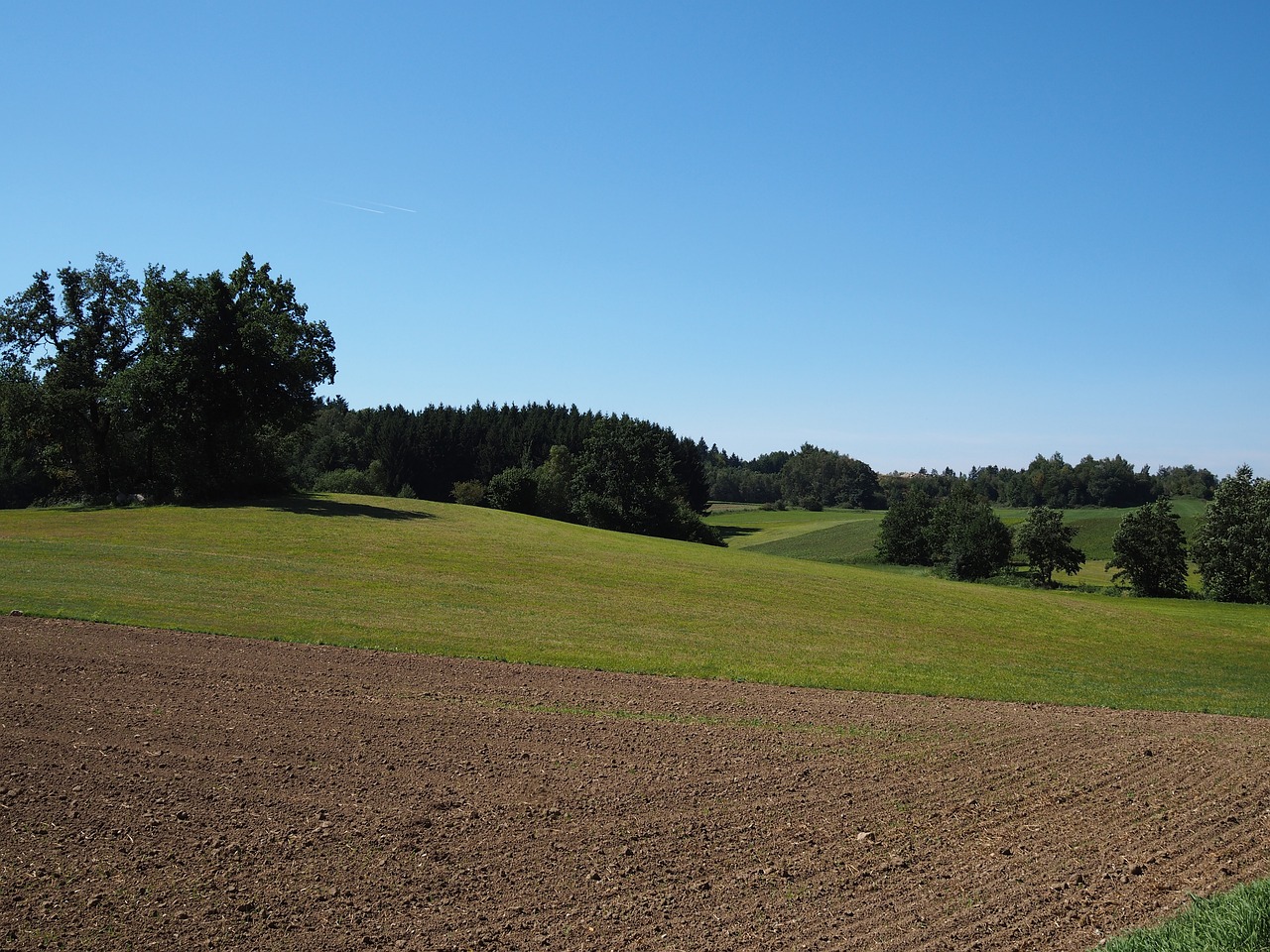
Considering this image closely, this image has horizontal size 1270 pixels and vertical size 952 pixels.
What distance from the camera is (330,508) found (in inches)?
1984

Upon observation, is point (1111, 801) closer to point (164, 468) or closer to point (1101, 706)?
point (1101, 706)

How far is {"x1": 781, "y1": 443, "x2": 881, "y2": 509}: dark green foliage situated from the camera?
521 ft

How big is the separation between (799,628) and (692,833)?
18433 millimetres

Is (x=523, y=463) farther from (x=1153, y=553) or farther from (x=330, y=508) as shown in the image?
(x=1153, y=553)

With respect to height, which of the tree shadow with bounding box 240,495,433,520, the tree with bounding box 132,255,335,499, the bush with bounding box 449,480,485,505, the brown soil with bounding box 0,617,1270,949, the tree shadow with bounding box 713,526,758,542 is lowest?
the brown soil with bounding box 0,617,1270,949

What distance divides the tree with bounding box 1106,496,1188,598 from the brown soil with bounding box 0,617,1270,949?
161 feet

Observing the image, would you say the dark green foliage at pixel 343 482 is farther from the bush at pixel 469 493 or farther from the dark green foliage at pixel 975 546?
the dark green foliage at pixel 975 546

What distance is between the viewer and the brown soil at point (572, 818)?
7.69 meters

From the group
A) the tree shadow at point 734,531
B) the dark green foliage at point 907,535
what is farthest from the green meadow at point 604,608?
the tree shadow at point 734,531

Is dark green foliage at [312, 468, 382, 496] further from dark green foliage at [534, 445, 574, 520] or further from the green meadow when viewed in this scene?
the green meadow

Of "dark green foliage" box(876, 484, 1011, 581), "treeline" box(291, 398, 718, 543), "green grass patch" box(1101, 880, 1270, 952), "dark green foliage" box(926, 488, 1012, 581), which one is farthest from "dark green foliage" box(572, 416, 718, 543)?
"green grass patch" box(1101, 880, 1270, 952)

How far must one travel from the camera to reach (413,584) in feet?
98.8

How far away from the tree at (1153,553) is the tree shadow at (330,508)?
149 feet

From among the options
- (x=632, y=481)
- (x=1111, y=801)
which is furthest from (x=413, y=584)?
(x=632, y=481)
